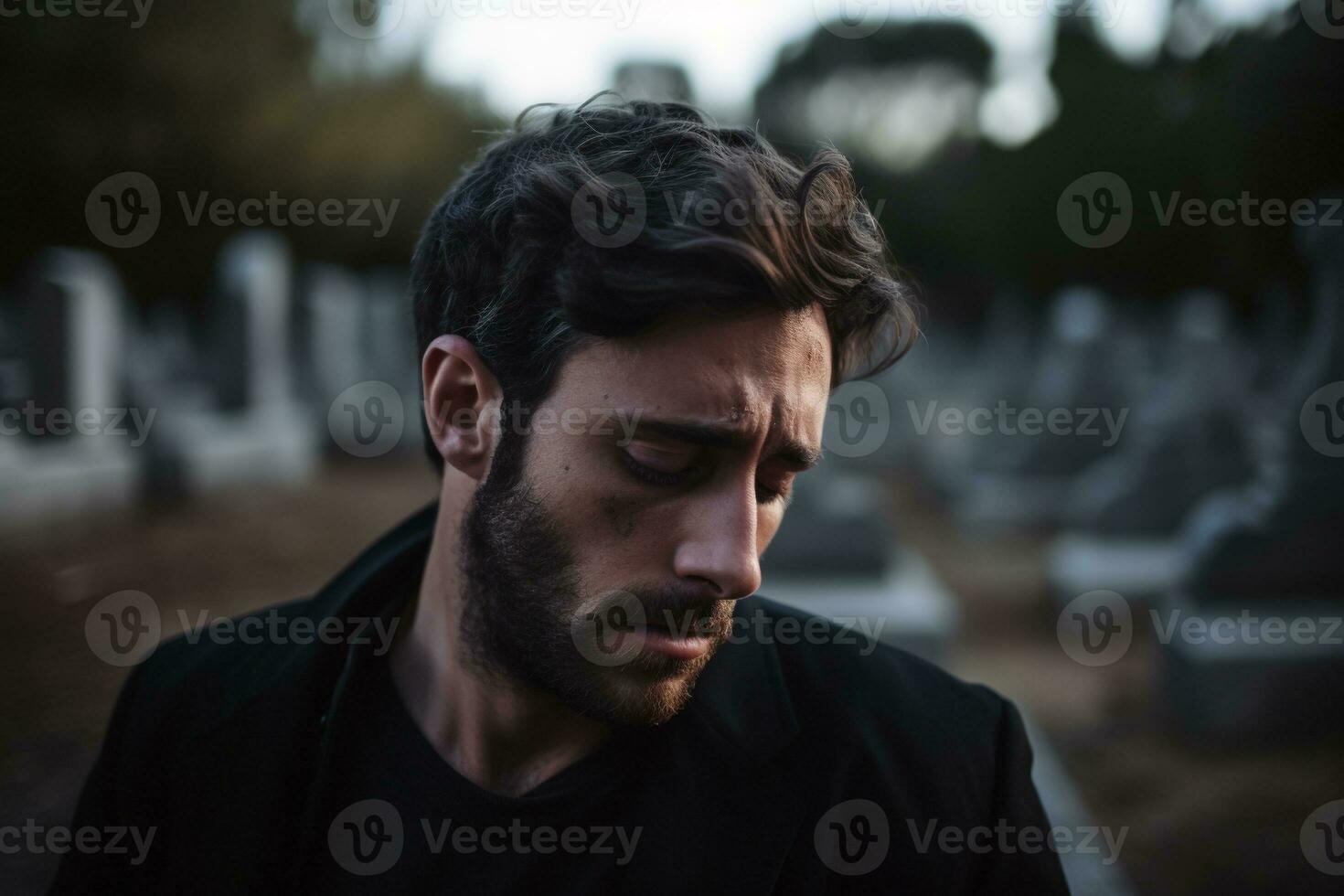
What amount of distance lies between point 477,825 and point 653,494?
77cm

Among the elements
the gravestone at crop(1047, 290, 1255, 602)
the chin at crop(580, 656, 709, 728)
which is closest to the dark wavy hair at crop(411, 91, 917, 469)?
the chin at crop(580, 656, 709, 728)

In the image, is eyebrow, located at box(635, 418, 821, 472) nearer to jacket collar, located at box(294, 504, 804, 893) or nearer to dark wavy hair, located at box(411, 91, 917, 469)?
dark wavy hair, located at box(411, 91, 917, 469)

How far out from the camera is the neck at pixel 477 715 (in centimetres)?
204

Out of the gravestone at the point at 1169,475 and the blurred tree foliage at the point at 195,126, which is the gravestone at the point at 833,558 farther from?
the blurred tree foliage at the point at 195,126

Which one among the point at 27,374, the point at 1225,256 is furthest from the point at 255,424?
the point at 1225,256

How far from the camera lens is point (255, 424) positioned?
12.2 m

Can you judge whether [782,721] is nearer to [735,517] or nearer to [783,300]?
[735,517]

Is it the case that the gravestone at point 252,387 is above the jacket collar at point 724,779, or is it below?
above

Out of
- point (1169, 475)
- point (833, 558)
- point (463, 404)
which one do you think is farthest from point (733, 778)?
point (1169, 475)

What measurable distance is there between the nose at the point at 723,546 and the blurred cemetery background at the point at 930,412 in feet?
3.00

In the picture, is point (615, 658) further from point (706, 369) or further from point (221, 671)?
point (221, 671)

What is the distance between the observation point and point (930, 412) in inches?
648

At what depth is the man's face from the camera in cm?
174

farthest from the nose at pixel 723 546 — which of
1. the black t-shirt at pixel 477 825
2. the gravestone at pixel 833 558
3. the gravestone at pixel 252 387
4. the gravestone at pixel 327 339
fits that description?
the gravestone at pixel 327 339
